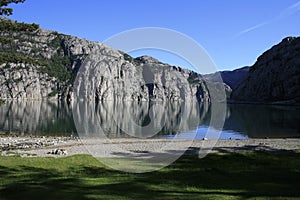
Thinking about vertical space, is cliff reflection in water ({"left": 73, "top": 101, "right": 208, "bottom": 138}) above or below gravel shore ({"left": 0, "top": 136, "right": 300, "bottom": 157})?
above

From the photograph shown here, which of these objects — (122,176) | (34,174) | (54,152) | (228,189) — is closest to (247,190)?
(228,189)

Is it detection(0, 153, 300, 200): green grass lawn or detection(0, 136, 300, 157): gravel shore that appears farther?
detection(0, 136, 300, 157): gravel shore

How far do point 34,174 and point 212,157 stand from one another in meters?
13.6

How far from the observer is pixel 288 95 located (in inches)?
7392

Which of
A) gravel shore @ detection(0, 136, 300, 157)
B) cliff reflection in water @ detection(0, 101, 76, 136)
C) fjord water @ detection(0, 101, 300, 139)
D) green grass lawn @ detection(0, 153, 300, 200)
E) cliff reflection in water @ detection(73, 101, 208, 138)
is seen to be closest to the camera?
green grass lawn @ detection(0, 153, 300, 200)

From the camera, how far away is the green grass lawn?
12.9 meters

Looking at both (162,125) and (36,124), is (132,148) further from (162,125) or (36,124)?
(36,124)

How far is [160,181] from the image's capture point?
1577 centimetres

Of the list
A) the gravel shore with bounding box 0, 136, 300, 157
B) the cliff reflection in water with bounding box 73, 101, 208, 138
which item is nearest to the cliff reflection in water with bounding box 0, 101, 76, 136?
the cliff reflection in water with bounding box 73, 101, 208, 138

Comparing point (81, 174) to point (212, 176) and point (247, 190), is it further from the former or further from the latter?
point (247, 190)

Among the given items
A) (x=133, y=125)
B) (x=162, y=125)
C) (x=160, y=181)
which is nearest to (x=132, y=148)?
(x=160, y=181)

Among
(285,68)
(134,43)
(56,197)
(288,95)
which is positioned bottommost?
(56,197)

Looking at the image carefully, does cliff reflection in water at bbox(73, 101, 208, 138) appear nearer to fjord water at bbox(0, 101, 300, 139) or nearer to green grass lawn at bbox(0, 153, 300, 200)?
fjord water at bbox(0, 101, 300, 139)

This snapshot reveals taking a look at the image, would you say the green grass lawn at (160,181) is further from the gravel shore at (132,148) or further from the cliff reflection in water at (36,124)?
the cliff reflection in water at (36,124)
